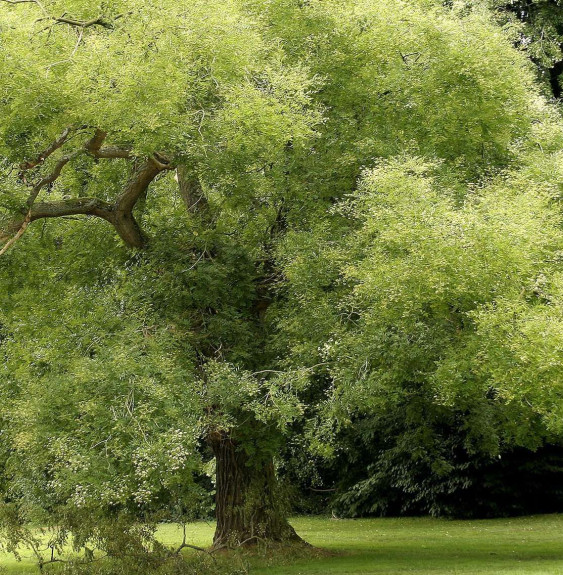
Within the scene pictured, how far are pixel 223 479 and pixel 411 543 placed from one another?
510 cm

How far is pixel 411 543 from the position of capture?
20.4 metres

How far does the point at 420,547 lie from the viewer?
19.4m

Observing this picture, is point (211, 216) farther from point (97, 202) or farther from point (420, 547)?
point (420, 547)

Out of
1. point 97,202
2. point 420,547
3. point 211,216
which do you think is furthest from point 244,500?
point 97,202

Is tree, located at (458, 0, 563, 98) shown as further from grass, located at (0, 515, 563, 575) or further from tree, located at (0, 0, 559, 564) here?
grass, located at (0, 515, 563, 575)

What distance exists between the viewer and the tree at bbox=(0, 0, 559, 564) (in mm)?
12703

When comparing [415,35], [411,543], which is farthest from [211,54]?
[411,543]

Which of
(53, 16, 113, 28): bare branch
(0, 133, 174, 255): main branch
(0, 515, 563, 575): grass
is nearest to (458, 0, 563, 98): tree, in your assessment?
(0, 515, 563, 575): grass

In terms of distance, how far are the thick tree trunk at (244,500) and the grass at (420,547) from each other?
2.28 ft

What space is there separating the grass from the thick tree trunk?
69cm

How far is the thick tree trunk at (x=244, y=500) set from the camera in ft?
56.2

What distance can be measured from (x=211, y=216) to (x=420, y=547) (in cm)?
833

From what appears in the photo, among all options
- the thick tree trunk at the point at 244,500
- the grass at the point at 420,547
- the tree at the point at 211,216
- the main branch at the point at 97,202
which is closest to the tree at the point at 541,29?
the tree at the point at 211,216

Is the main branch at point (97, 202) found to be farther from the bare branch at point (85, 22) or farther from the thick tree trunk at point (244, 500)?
the thick tree trunk at point (244, 500)
